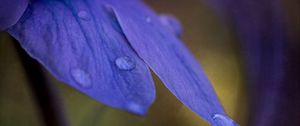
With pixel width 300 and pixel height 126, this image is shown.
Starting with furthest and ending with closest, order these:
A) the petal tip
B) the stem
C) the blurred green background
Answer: the blurred green background
the stem
the petal tip

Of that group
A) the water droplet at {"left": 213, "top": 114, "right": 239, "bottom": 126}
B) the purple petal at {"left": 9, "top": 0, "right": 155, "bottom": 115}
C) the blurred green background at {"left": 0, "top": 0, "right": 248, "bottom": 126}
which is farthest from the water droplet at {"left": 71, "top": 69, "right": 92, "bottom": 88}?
the blurred green background at {"left": 0, "top": 0, "right": 248, "bottom": 126}

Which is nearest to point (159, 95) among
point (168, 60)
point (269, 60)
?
point (269, 60)

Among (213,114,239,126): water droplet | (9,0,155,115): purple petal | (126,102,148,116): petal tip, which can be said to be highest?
(9,0,155,115): purple petal

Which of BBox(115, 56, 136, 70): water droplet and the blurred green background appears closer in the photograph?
BBox(115, 56, 136, 70): water droplet

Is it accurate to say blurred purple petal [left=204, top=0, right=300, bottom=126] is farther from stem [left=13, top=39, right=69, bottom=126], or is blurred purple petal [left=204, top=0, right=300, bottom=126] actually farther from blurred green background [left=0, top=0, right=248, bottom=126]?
stem [left=13, top=39, right=69, bottom=126]

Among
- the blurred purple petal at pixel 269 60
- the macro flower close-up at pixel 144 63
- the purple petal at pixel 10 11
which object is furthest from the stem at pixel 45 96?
the blurred purple petal at pixel 269 60

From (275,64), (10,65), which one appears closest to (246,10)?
(275,64)

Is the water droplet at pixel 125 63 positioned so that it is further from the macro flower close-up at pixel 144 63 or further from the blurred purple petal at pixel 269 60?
the blurred purple petal at pixel 269 60
